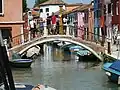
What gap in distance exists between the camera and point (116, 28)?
29.9 metres

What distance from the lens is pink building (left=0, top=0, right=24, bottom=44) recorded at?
2305cm

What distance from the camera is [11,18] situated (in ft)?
76.6

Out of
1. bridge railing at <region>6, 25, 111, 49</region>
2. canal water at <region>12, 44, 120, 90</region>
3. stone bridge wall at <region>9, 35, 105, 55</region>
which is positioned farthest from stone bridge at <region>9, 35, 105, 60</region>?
canal water at <region>12, 44, 120, 90</region>

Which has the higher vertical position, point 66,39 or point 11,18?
point 11,18

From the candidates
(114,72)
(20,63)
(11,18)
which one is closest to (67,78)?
(114,72)

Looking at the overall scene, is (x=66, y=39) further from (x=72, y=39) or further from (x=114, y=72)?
(x=114, y=72)

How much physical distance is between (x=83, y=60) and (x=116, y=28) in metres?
5.55

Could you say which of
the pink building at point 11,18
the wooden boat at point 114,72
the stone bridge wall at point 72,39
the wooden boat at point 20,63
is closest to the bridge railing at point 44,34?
the stone bridge wall at point 72,39

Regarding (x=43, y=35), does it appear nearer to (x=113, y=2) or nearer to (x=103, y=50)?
(x=103, y=50)

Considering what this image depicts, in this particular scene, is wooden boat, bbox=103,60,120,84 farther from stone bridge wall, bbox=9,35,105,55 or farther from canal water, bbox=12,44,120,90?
stone bridge wall, bbox=9,35,105,55

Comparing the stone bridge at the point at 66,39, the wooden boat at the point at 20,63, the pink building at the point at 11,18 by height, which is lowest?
the wooden boat at the point at 20,63

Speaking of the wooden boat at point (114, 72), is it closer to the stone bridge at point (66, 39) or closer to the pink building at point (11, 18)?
the stone bridge at point (66, 39)

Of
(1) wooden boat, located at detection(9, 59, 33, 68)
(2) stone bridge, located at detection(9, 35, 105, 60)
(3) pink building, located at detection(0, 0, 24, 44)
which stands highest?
(3) pink building, located at detection(0, 0, 24, 44)

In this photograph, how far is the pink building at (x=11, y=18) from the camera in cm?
2305
